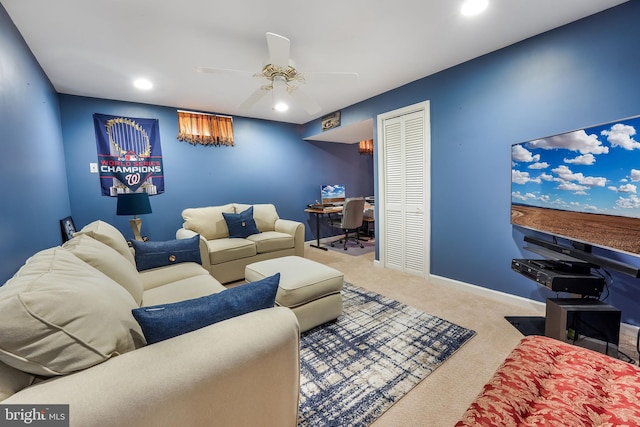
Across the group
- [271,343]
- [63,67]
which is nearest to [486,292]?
[271,343]

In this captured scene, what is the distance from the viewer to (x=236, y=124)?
Result: 436 centimetres

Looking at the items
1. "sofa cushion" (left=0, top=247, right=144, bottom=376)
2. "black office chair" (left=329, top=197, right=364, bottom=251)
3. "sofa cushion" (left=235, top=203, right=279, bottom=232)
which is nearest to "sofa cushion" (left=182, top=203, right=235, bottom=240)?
"sofa cushion" (left=235, top=203, right=279, bottom=232)

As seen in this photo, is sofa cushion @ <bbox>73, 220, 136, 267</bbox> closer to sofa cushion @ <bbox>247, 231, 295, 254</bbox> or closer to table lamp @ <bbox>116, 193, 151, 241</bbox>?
table lamp @ <bbox>116, 193, 151, 241</bbox>

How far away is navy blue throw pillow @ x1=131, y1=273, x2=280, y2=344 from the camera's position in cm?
86

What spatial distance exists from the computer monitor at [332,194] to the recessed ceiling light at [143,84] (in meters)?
3.28

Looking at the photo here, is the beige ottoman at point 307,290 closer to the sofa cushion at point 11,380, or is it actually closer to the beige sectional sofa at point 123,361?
the beige sectional sofa at point 123,361

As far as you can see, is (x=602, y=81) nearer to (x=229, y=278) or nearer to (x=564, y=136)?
(x=564, y=136)

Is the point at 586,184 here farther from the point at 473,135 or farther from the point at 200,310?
the point at 200,310

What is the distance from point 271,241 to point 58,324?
9.08ft

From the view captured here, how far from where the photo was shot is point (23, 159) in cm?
185

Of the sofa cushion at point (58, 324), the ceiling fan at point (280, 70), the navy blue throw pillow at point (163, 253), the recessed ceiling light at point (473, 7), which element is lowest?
the navy blue throw pillow at point (163, 253)

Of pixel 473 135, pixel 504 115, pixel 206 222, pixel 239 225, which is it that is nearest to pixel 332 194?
pixel 239 225

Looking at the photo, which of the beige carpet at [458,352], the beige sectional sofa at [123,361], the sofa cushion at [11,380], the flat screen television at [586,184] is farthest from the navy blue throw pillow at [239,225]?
the flat screen television at [586,184]

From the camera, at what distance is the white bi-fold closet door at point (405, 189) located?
3.12 m
